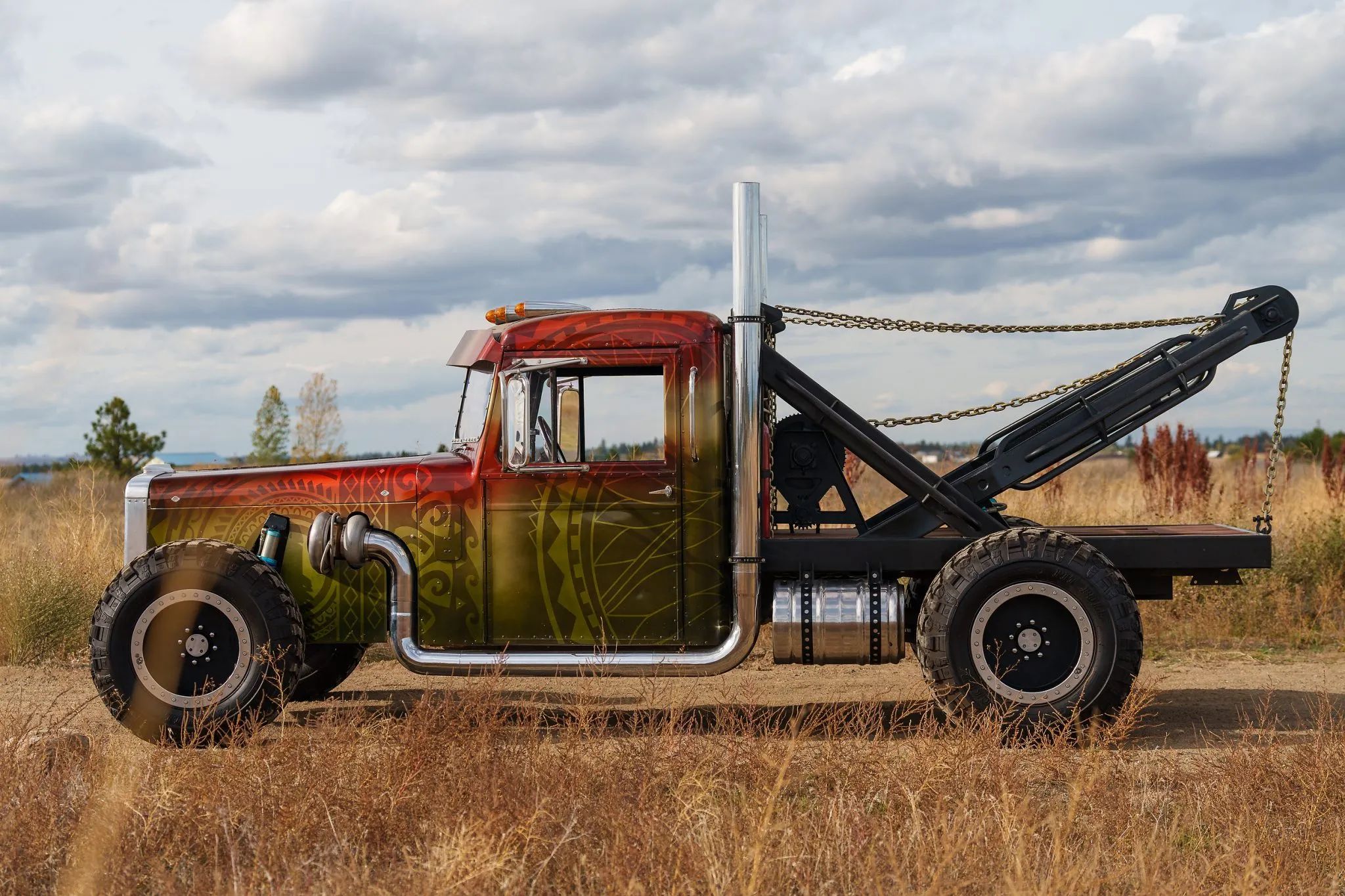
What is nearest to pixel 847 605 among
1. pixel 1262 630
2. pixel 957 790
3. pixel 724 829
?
pixel 957 790

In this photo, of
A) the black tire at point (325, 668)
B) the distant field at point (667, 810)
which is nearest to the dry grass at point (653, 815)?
the distant field at point (667, 810)

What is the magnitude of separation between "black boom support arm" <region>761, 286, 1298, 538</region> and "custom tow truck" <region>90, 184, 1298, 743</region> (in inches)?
3.0

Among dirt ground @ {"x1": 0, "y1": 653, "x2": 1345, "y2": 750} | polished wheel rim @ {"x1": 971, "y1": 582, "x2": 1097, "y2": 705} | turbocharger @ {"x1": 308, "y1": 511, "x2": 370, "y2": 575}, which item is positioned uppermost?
turbocharger @ {"x1": 308, "y1": 511, "x2": 370, "y2": 575}

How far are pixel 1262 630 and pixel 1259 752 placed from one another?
5.79 meters

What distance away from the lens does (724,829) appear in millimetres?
4992

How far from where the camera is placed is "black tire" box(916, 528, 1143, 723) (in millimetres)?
7207

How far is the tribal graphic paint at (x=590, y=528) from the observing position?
7.46 m

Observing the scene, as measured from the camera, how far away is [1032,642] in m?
7.36

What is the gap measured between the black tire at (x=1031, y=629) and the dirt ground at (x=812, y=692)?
445 mm

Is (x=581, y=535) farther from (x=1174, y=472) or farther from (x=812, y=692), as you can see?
(x=1174, y=472)

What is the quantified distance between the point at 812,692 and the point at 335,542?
11.8 ft

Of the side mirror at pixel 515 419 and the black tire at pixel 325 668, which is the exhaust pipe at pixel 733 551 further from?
the black tire at pixel 325 668

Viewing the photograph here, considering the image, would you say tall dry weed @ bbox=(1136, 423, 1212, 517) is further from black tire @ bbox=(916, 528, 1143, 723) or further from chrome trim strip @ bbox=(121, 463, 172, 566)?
chrome trim strip @ bbox=(121, 463, 172, 566)

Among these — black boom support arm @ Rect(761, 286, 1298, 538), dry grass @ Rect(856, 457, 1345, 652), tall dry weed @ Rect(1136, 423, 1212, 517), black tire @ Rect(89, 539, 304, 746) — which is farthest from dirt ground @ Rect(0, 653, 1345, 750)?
tall dry weed @ Rect(1136, 423, 1212, 517)
